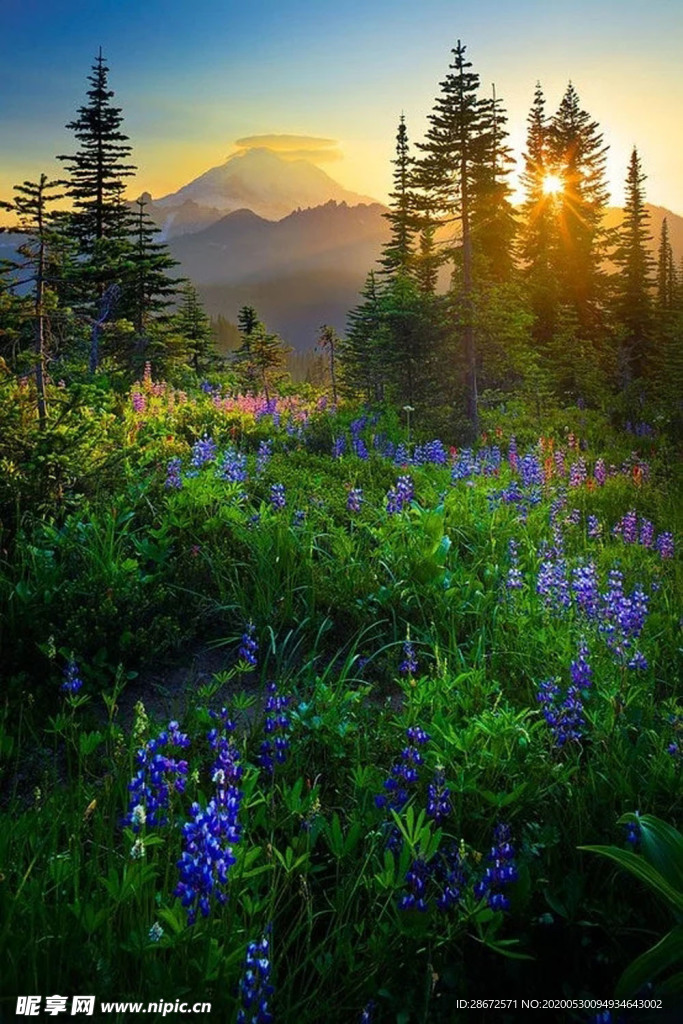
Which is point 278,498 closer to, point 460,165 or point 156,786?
point 156,786

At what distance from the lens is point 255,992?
162 cm

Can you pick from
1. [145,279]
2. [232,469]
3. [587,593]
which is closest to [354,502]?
[232,469]

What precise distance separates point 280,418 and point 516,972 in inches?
470

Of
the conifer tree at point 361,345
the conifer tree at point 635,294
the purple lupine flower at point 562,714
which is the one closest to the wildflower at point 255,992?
the purple lupine flower at point 562,714

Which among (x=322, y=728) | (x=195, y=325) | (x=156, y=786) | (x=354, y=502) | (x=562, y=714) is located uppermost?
(x=195, y=325)

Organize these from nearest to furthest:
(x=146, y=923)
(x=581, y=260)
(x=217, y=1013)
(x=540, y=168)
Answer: (x=217, y=1013)
(x=146, y=923)
(x=581, y=260)
(x=540, y=168)

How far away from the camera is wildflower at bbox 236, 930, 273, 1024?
5.21ft

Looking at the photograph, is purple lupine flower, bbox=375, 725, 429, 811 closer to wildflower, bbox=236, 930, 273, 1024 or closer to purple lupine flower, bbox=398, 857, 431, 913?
purple lupine flower, bbox=398, 857, 431, 913

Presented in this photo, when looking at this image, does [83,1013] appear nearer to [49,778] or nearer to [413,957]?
[413,957]

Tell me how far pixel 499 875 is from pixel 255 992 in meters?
0.83

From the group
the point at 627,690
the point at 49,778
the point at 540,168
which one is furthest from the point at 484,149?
the point at 540,168

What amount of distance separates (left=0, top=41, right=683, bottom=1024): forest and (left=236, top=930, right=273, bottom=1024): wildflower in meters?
0.01

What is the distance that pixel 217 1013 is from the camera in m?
1.74

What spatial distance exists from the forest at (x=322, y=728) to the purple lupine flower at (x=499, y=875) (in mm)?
45
